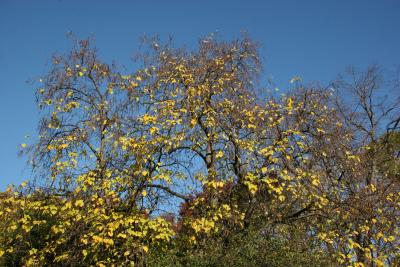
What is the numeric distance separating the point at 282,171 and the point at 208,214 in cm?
224

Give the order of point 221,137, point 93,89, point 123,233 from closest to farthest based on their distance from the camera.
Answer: point 123,233 → point 221,137 → point 93,89

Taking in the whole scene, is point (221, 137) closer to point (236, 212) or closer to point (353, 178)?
point (236, 212)

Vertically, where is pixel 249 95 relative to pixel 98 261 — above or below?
above

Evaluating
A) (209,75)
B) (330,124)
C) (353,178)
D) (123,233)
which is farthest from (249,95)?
(123,233)

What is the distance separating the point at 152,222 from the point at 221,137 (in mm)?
3305

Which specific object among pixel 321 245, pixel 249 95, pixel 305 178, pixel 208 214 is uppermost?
pixel 249 95

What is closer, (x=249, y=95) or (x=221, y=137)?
(x=221, y=137)

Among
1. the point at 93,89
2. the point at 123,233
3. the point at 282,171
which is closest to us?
the point at 123,233

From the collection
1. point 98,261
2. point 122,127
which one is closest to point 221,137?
point 122,127

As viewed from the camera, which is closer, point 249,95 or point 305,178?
point 305,178

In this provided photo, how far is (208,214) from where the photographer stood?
37.5 feet

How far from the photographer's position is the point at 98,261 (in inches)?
445

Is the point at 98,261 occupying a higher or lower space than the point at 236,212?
lower

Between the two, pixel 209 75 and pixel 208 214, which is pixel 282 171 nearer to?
pixel 208 214
